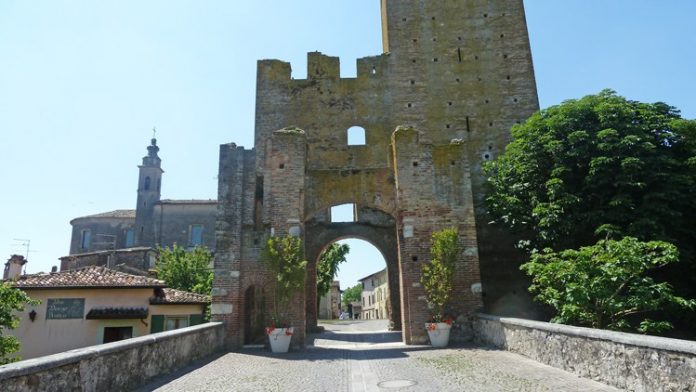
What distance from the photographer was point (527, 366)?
7.89 meters

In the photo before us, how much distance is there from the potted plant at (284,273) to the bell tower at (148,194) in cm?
3607

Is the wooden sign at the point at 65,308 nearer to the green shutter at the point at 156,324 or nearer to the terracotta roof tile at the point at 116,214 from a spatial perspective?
the green shutter at the point at 156,324

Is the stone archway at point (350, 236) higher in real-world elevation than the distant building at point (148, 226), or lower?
lower

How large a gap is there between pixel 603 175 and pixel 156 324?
54.8 ft

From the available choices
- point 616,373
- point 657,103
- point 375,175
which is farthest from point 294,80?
point 616,373

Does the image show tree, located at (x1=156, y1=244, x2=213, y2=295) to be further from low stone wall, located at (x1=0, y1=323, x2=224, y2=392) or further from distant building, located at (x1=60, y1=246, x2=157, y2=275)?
low stone wall, located at (x1=0, y1=323, x2=224, y2=392)

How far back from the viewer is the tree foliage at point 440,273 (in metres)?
12.1

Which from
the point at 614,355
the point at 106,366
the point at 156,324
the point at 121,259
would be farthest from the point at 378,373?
the point at 121,259

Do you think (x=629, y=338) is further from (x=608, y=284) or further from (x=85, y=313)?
(x=85, y=313)

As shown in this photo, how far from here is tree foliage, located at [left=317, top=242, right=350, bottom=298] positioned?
2996 cm

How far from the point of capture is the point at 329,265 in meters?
31.4

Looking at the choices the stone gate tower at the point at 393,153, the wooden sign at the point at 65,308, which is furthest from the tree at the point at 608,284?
the wooden sign at the point at 65,308

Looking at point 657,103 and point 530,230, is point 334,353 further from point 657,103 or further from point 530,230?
point 657,103

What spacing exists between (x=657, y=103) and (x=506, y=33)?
9605mm
